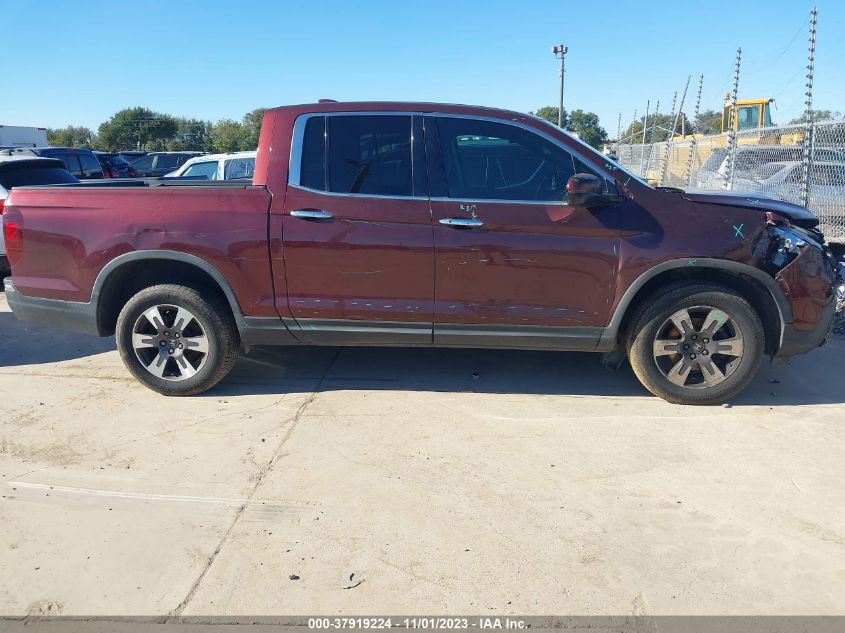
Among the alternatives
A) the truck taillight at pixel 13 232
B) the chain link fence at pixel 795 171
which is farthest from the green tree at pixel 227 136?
the truck taillight at pixel 13 232

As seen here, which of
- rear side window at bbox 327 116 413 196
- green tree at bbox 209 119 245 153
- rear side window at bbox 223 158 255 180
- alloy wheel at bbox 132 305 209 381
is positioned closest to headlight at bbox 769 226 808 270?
rear side window at bbox 327 116 413 196

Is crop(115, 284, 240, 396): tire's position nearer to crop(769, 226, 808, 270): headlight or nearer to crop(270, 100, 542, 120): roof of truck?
crop(270, 100, 542, 120): roof of truck

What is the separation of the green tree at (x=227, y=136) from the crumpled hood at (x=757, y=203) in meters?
42.3

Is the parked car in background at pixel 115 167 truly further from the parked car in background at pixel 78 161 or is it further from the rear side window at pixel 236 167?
the rear side window at pixel 236 167

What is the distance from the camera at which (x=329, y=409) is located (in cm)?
441

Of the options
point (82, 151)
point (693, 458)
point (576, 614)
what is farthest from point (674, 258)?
point (82, 151)

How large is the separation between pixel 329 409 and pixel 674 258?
Answer: 8.39ft

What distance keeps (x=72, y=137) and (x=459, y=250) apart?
72.7 meters

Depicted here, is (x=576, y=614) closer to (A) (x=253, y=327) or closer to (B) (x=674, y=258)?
(B) (x=674, y=258)

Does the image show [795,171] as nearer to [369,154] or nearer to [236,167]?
[369,154]

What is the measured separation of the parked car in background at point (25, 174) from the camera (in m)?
7.90

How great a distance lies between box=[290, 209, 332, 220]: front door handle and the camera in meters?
4.25

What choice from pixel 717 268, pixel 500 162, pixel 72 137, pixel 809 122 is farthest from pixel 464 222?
pixel 72 137

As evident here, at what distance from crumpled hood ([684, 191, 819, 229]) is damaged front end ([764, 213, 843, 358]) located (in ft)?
0.74
